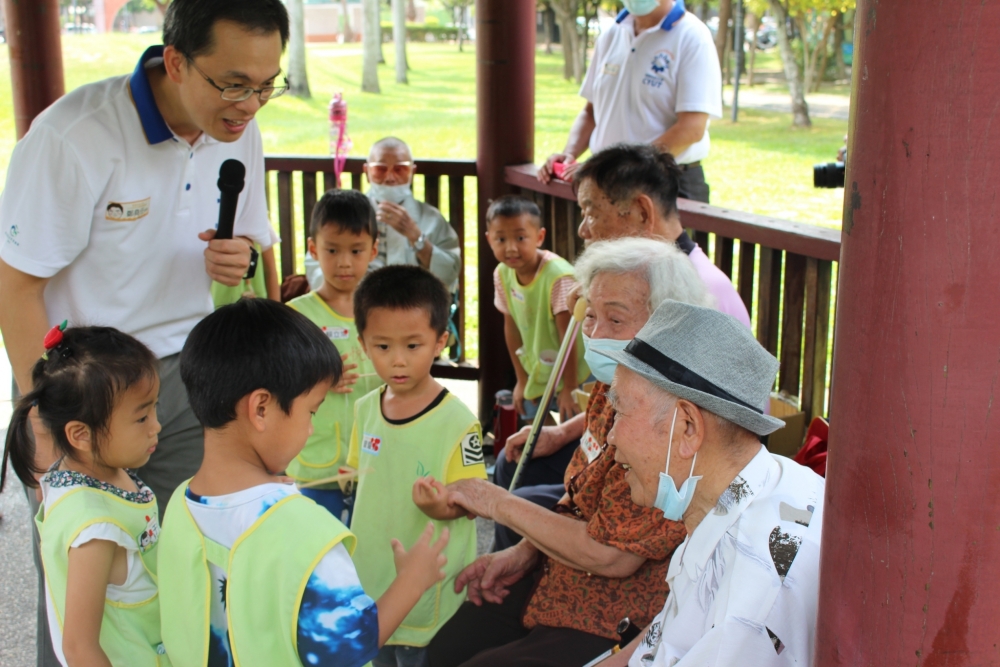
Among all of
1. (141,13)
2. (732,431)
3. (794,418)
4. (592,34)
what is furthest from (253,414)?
(141,13)

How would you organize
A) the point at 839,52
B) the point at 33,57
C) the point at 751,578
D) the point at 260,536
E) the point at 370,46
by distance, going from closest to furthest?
the point at 751,578 → the point at 260,536 → the point at 33,57 → the point at 370,46 → the point at 839,52

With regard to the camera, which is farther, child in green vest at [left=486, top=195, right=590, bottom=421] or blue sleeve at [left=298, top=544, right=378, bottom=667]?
child in green vest at [left=486, top=195, right=590, bottom=421]

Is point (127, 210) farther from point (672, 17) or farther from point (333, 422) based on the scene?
point (672, 17)

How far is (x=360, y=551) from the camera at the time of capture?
104 inches

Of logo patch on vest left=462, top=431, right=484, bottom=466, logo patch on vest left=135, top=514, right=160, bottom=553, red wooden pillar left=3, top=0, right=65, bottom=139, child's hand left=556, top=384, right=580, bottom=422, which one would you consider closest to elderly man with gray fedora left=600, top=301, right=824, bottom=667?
logo patch on vest left=462, top=431, right=484, bottom=466

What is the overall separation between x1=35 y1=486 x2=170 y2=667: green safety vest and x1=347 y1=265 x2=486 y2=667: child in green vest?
0.74m

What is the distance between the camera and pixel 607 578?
7.38 ft

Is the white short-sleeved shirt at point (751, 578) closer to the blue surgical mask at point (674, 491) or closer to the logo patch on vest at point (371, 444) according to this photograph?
the blue surgical mask at point (674, 491)

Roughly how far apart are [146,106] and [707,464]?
5.26 ft

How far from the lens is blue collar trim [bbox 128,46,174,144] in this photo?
231cm

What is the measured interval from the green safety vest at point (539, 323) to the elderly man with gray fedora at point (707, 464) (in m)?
2.15

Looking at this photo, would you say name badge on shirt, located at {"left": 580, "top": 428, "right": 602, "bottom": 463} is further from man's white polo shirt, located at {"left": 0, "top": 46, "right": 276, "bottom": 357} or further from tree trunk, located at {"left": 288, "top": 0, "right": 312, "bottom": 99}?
tree trunk, located at {"left": 288, "top": 0, "right": 312, "bottom": 99}

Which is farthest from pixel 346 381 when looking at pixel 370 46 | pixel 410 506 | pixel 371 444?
pixel 370 46

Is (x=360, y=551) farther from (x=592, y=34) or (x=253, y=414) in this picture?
(x=592, y=34)
